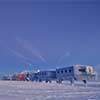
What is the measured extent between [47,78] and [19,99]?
40.9 metres

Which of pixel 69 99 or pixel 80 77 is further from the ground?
pixel 80 77

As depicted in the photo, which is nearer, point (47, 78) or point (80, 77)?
point (80, 77)

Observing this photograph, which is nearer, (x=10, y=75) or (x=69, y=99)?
(x=69, y=99)

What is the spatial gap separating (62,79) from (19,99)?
34141 millimetres

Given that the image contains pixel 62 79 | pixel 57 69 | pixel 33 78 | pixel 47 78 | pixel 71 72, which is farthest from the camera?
pixel 33 78

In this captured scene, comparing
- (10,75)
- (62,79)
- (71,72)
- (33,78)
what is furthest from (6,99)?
(10,75)

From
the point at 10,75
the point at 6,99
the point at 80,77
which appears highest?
the point at 10,75

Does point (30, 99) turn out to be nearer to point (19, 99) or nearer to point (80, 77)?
point (19, 99)

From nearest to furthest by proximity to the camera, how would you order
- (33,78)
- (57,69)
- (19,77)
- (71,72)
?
(71,72) < (57,69) < (33,78) < (19,77)

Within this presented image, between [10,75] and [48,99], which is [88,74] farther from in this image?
[10,75]

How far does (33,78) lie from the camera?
60.6 m

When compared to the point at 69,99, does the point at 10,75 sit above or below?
above

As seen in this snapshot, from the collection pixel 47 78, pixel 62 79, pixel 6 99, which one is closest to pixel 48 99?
pixel 6 99

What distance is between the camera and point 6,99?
10445 mm
